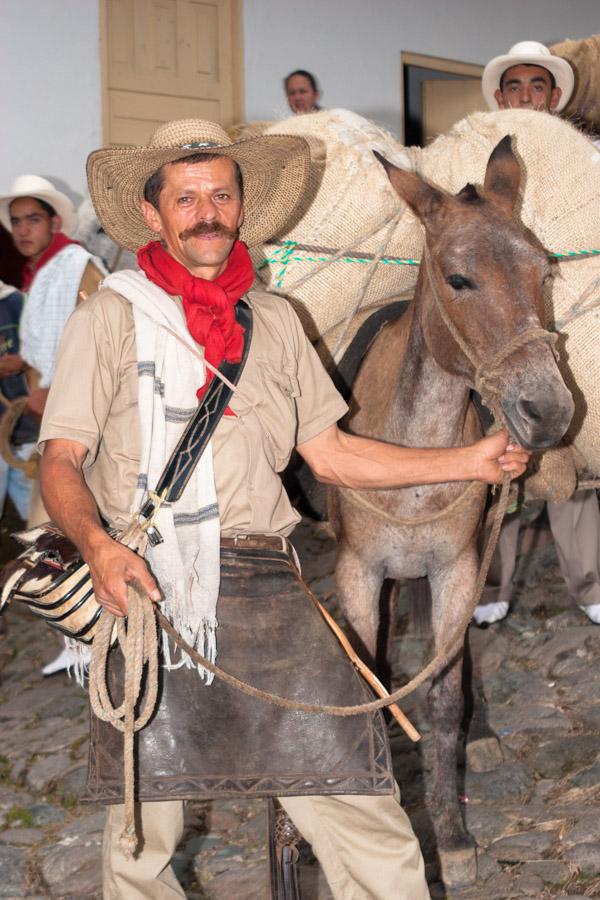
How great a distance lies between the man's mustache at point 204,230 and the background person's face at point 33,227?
12.8ft

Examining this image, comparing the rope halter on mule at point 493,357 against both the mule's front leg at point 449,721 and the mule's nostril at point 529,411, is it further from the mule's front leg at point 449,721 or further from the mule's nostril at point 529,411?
the mule's front leg at point 449,721

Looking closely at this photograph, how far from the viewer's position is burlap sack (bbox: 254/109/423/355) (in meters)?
4.28

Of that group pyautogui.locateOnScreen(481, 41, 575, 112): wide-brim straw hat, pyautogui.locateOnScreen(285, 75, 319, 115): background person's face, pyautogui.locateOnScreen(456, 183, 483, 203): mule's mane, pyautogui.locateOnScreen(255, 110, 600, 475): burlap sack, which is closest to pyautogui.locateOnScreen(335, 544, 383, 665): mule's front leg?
pyautogui.locateOnScreen(255, 110, 600, 475): burlap sack

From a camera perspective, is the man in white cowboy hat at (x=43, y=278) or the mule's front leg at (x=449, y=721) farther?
the man in white cowboy hat at (x=43, y=278)

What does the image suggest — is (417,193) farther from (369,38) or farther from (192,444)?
(369,38)

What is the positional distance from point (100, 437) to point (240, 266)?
23.6 inches

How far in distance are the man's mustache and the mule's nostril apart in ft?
3.03

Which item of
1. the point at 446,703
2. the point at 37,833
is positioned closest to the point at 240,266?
the point at 446,703

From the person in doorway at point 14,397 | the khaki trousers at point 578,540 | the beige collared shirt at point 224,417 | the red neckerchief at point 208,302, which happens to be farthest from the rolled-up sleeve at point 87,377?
the khaki trousers at point 578,540

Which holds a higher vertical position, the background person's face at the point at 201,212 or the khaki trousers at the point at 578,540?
the background person's face at the point at 201,212

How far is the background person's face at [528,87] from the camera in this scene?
6.01 meters

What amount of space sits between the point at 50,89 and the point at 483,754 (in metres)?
5.99

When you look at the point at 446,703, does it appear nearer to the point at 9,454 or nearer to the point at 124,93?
the point at 9,454

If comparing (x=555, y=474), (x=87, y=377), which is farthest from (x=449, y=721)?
(x=87, y=377)
